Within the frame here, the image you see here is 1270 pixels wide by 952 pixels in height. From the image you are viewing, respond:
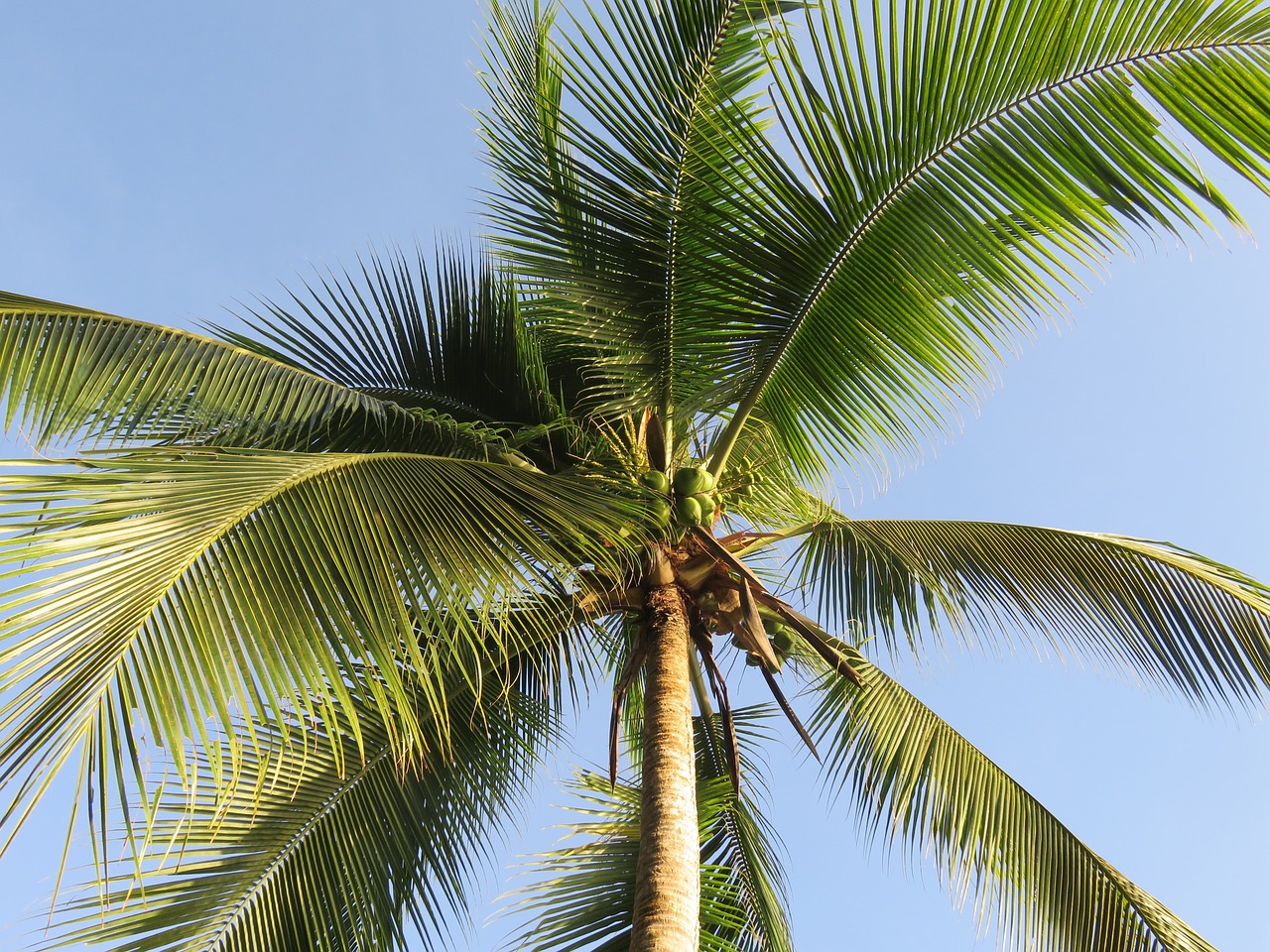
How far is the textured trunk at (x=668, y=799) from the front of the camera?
3943 millimetres

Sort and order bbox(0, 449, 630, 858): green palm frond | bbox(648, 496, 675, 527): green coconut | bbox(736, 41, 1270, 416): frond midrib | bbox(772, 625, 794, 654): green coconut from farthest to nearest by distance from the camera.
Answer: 1. bbox(772, 625, 794, 654): green coconut
2. bbox(648, 496, 675, 527): green coconut
3. bbox(736, 41, 1270, 416): frond midrib
4. bbox(0, 449, 630, 858): green palm frond

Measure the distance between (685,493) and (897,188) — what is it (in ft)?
5.05

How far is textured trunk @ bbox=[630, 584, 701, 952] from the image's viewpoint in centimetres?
394

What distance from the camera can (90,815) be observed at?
102 inches

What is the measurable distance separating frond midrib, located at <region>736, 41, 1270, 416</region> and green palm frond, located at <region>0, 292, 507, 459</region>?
127 cm

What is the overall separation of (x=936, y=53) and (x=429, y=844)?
4008mm

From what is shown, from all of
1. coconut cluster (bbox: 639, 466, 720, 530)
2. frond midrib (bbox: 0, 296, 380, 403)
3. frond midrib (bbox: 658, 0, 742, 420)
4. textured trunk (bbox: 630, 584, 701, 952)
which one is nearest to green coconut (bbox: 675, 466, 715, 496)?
coconut cluster (bbox: 639, 466, 720, 530)

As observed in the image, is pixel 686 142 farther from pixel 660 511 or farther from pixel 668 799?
pixel 668 799

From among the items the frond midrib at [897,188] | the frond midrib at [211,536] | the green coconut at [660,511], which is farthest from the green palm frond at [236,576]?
the frond midrib at [897,188]

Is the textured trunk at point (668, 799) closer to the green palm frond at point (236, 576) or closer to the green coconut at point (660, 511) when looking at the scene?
the green coconut at point (660, 511)

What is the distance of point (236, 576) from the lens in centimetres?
298

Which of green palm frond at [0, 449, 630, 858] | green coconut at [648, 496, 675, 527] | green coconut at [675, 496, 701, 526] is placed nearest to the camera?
green palm frond at [0, 449, 630, 858]

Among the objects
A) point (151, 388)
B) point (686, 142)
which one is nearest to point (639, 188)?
point (686, 142)

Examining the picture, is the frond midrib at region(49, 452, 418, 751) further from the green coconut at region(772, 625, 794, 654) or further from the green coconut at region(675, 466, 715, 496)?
the green coconut at region(772, 625, 794, 654)
